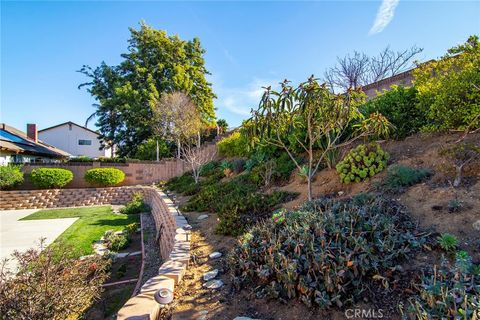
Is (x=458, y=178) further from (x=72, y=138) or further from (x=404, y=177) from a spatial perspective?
(x=72, y=138)

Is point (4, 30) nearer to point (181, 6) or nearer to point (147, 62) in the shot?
point (181, 6)

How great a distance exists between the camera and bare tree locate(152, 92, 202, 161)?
1429 centimetres

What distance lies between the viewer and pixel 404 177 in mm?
3461

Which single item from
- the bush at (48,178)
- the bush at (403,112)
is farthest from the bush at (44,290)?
the bush at (48,178)

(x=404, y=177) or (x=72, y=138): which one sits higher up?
(x=72, y=138)

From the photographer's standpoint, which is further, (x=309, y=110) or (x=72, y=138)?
(x=72, y=138)

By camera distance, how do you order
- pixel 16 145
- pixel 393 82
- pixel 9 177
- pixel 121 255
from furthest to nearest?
pixel 16 145, pixel 393 82, pixel 9 177, pixel 121 255

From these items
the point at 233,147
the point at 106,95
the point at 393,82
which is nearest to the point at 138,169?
the point at 233,147

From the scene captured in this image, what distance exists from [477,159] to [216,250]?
395 centimetres

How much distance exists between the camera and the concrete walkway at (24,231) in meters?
5.51

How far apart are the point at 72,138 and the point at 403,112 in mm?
32721

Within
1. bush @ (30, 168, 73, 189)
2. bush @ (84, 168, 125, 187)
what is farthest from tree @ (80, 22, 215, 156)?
bush @ (30, 168, 73, 189)

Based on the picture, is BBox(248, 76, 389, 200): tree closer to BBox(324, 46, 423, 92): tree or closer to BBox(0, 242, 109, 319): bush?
BBox(0, 242, 109, 319): bush

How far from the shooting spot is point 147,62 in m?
17.8
